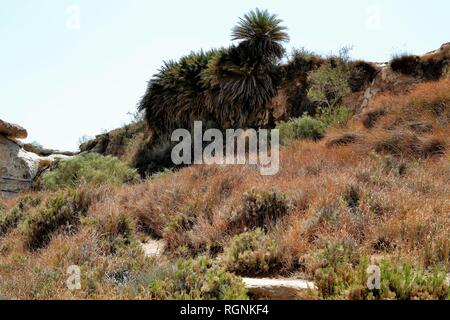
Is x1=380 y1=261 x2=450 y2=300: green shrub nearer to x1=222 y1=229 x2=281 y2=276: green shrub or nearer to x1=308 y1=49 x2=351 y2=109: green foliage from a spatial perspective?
x1=222 y1=229 x2=281 y2=276: green shrub

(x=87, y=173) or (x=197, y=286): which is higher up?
(x=87, y=173)

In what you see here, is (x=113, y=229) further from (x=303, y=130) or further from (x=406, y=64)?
(x=406, y=64)

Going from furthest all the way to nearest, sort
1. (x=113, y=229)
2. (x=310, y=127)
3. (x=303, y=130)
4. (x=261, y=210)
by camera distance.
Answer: (x=310, y=127)
(x=303, y=130)
(x=113, y=229)
(x=261, y=210)

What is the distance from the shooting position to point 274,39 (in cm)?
1738

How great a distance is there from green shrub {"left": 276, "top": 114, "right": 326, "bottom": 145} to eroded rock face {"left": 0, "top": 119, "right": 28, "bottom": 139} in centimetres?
1023

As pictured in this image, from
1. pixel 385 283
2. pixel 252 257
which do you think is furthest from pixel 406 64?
pixel 385 283

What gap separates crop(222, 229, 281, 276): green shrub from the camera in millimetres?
4477

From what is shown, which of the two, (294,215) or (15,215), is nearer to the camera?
(294,215)

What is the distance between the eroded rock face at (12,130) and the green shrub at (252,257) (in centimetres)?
1417

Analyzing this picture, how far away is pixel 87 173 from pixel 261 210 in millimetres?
8216

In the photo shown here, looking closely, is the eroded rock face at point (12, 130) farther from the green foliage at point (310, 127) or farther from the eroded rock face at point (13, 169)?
the green foliage at point (310, 127)

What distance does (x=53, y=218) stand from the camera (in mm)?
7051

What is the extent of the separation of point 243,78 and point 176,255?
12.0 meters

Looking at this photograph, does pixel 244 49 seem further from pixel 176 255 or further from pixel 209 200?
pixel 176 255
